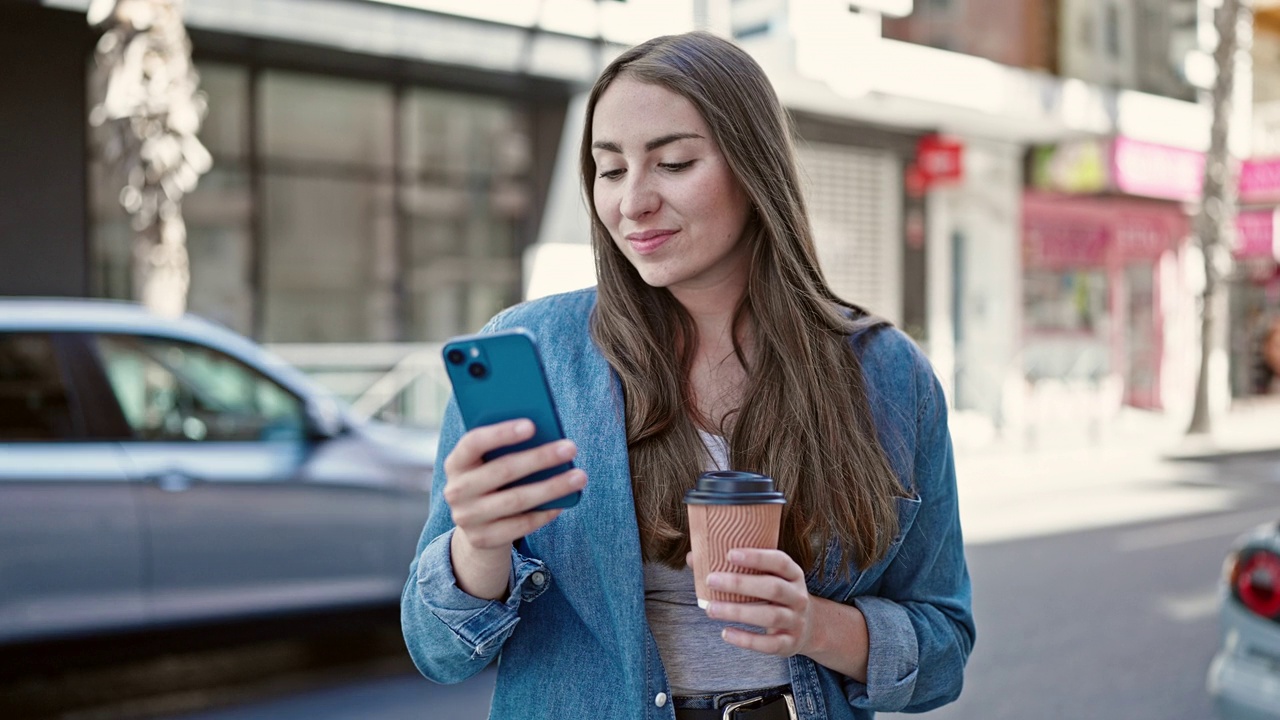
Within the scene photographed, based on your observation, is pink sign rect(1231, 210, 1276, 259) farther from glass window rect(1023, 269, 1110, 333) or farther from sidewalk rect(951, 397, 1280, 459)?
sidewalk rect(951, 397, 1280, 459)

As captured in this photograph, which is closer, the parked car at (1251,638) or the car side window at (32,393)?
the parked car at (1251,638)

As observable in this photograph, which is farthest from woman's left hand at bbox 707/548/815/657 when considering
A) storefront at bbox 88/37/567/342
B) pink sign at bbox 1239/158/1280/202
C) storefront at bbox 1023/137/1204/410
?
pink sign at bbox 1239/158/1280/202

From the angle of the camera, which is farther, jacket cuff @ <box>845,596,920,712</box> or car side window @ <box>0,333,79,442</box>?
car side window @ <box>0,333,79,442</box>

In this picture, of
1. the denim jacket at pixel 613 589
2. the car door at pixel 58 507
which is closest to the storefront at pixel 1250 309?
the car door at pixel 58 507

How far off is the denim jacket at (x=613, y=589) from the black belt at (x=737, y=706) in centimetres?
3

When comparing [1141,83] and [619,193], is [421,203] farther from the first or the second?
[1141,83]

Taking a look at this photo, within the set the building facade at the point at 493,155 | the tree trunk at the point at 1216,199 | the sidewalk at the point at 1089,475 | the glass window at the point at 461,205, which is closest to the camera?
the building facade at the point at 493,155

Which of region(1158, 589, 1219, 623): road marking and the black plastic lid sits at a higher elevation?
the black plastic lid

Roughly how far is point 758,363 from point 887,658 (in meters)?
0.50

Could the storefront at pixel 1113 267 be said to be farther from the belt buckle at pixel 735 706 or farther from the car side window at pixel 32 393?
the belt buckle at pixel 735 706

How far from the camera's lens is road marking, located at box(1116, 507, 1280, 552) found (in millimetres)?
9373

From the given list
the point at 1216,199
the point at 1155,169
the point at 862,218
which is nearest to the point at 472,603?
the point at 862,218

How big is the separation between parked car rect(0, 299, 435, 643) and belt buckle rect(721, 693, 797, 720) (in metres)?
4.07

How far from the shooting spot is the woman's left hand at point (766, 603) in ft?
4.74
